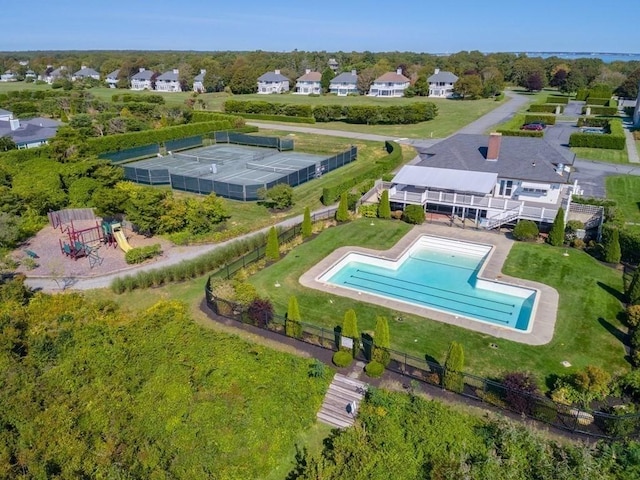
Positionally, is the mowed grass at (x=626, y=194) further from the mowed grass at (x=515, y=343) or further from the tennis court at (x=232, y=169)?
the tennis court at (x=232, y=169)

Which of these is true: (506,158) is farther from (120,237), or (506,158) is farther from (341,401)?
(120,237)

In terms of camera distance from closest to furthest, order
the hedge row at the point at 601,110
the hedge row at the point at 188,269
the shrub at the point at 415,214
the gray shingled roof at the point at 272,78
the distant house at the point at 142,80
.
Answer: the hedge row at the point at 188,269 < the shrub at the point at 415,214 < the hedge row at the point at 601,110 < the gray shingled roof at the point at 272,78 < the distant house at the point at 142,80

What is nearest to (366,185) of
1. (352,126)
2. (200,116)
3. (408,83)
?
(352,126)

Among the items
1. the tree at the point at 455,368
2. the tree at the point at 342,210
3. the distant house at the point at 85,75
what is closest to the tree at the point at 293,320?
the tree at the point at 455,368

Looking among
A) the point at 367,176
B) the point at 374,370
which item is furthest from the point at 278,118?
the point at 374,370

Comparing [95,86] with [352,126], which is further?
[95,86]

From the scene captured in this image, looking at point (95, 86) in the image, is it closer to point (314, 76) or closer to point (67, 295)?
point (314, 76)
